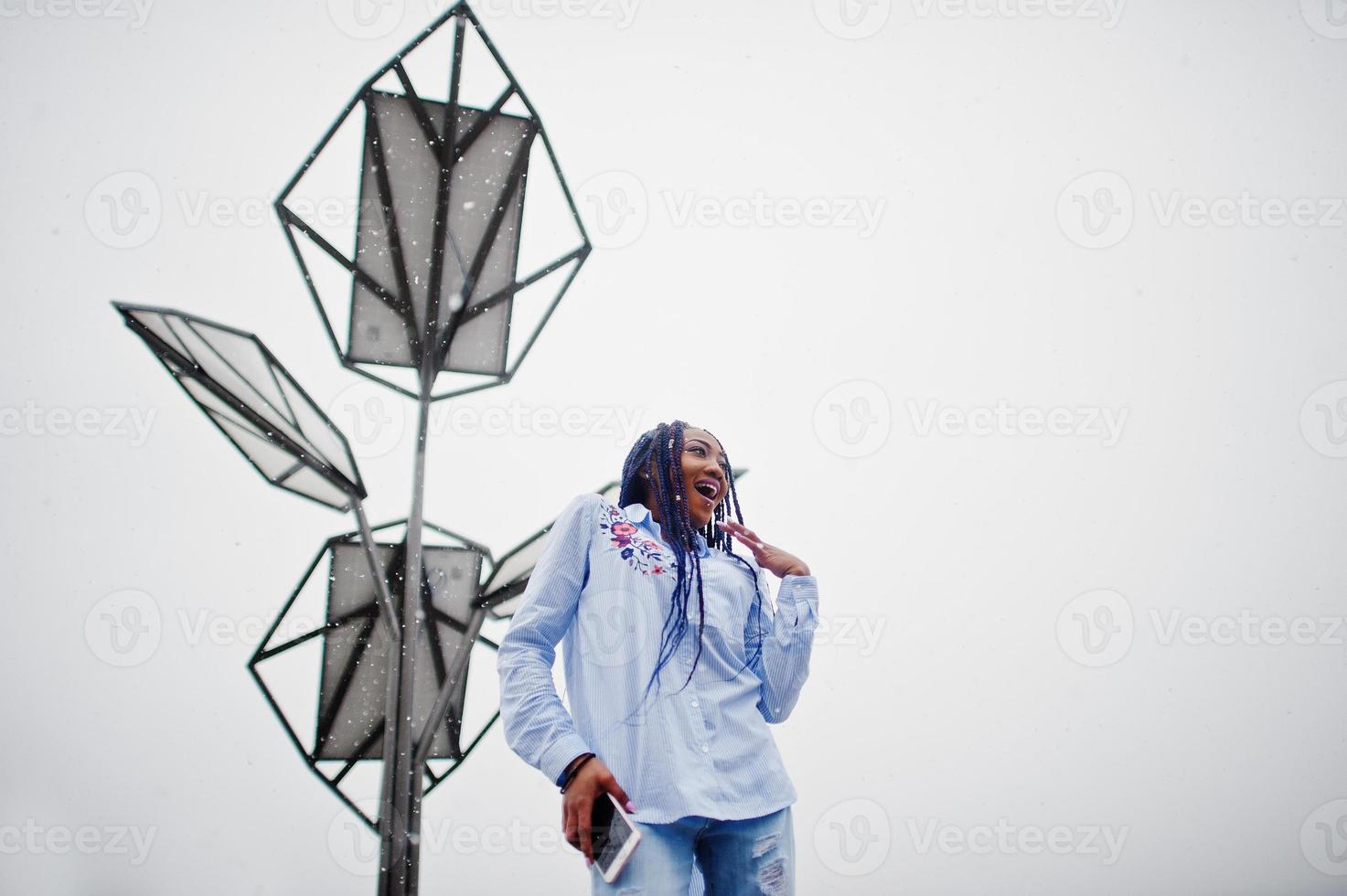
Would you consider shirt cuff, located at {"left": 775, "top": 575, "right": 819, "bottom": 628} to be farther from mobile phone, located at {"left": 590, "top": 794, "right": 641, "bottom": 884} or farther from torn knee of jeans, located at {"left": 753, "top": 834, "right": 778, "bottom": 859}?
mobile phone, located at {"left": 590, "top": 794, "right": 641, "bottom": 884}

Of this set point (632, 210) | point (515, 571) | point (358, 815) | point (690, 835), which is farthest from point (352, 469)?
point (632, 210)

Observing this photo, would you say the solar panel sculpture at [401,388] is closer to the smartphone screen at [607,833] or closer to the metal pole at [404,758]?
the metal pole at [404,758]

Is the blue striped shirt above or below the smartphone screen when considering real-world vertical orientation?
above

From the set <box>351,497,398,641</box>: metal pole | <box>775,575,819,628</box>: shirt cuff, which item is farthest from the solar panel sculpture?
<box>775,575,819,628</box>: shirt cuff

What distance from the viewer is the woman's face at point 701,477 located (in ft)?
5.12

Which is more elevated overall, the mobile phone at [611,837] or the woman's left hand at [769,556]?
the woman's left hand at [769,556]

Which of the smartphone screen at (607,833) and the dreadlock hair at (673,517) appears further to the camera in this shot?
the dreadlock hair at (673,517)

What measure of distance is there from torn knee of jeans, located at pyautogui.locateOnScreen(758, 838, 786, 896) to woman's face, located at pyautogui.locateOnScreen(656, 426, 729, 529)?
24.7 inches

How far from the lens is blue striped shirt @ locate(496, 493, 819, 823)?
1.16 meters

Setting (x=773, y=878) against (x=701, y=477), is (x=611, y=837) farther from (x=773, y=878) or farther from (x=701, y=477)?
(x=701, y=477)

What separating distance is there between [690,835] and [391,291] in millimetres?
2650

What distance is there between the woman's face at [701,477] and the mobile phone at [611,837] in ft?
1.98

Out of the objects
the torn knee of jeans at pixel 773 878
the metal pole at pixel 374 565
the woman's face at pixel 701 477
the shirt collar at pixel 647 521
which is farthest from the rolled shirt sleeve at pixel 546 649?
the metal pole at pixel 374 565

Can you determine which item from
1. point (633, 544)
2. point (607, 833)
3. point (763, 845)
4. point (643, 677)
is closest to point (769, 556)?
point (633, 544)
